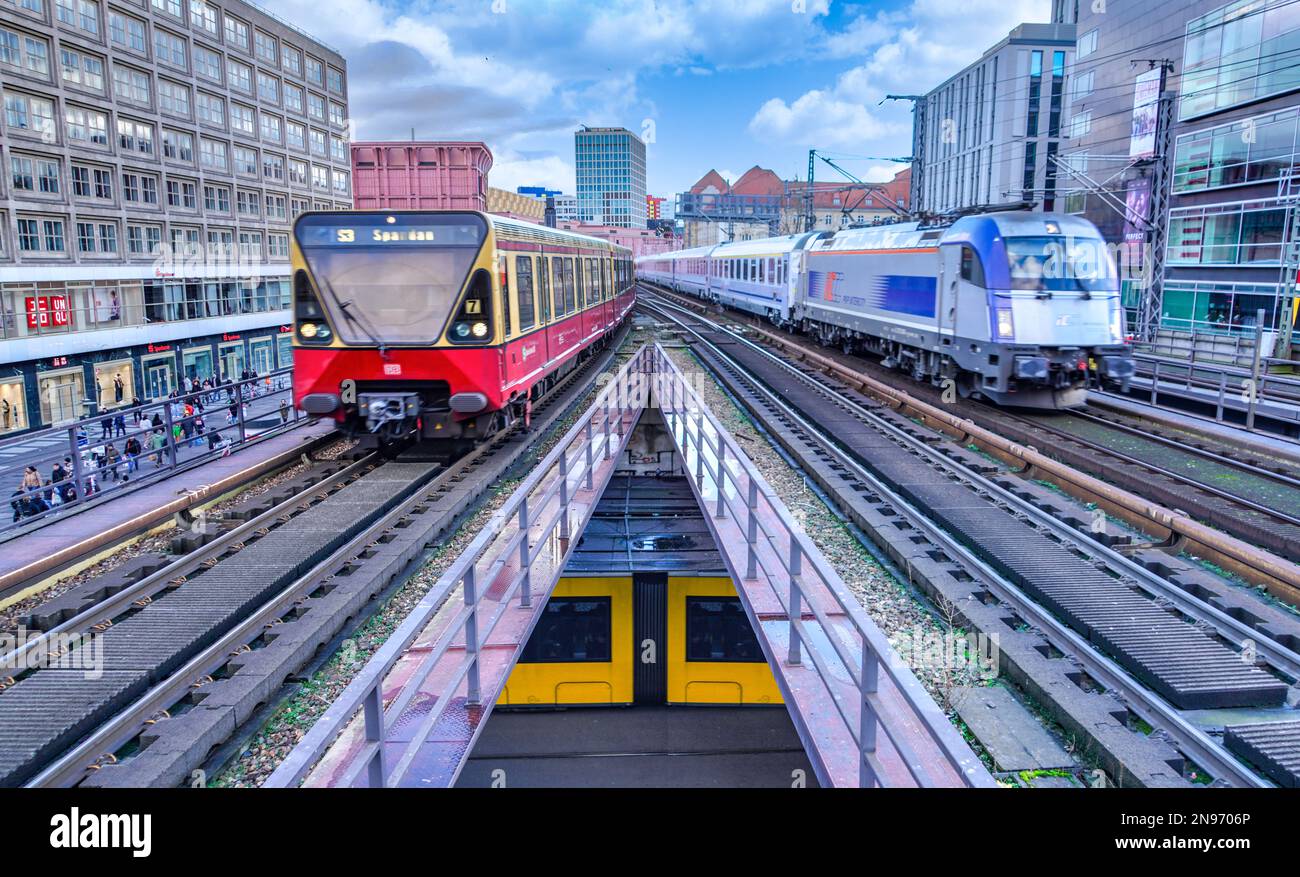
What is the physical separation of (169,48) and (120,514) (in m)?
37.2

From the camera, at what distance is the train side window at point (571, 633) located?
11.0 metres

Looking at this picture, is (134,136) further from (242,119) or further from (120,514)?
(120,514)

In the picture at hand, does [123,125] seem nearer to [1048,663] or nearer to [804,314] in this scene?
[804,314]

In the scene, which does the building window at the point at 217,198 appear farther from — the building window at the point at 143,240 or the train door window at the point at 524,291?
the train door window at the point at 524,291

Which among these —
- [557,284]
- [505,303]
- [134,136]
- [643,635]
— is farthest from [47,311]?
[643,635]

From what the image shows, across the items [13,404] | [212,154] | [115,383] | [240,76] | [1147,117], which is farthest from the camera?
[240,76]

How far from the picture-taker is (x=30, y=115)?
1228 inches

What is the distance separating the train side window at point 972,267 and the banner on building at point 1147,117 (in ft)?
35.6

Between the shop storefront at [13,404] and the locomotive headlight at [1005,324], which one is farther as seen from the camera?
the shop storefront at [13,404]

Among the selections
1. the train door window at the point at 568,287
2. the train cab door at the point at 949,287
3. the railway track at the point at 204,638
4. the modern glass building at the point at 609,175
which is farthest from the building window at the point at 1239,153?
the modern glass building at the point at 609,175

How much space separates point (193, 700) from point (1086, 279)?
14.7 metres

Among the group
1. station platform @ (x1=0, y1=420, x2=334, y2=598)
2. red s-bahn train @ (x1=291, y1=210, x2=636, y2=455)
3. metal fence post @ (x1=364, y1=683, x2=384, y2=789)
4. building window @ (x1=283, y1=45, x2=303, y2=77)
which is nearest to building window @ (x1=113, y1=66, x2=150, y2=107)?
building window @ (x1=283, y1=45, x2=303, y2=77)

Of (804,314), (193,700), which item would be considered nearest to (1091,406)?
(804,314)

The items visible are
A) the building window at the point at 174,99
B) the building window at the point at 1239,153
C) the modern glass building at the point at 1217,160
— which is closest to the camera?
the modern glass building at the point at 1217,160
